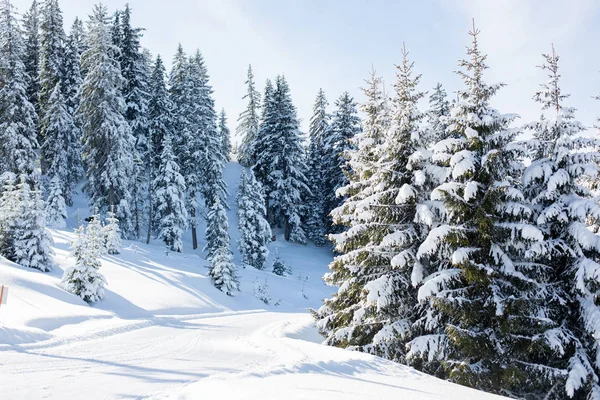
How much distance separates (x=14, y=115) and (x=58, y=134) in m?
4.06

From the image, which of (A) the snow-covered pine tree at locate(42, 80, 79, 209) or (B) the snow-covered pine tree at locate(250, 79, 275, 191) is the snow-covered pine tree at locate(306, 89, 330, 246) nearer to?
(B) the snow-covered pine tree at locate(250, 79, 275, 191)

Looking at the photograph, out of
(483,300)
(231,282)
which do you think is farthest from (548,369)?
(231,282)

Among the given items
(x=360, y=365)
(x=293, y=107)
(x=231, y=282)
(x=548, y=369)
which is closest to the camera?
(x=360, y=365)

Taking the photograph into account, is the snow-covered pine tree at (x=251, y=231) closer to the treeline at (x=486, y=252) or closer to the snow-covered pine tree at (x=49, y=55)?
the snow-covered pine tree at (x=49, y=55)

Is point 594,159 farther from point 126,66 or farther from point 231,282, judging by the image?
point 126,66

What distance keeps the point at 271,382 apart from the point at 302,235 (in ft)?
128

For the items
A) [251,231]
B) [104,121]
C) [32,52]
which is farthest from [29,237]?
[32,52]

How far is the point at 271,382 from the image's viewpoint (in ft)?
23.7

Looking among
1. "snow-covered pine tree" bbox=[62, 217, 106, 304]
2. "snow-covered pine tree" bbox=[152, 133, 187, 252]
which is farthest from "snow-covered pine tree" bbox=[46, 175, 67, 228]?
"snow-covered pine tree" bbox=[62, 217, 106, 304]

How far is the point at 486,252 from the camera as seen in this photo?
11.8 metres

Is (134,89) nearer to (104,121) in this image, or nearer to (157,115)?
(157,115)

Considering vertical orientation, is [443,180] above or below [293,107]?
below

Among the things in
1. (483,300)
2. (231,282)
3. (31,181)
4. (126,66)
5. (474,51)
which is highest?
(126,66)

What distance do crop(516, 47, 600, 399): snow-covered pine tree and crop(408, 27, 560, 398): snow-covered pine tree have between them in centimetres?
20
